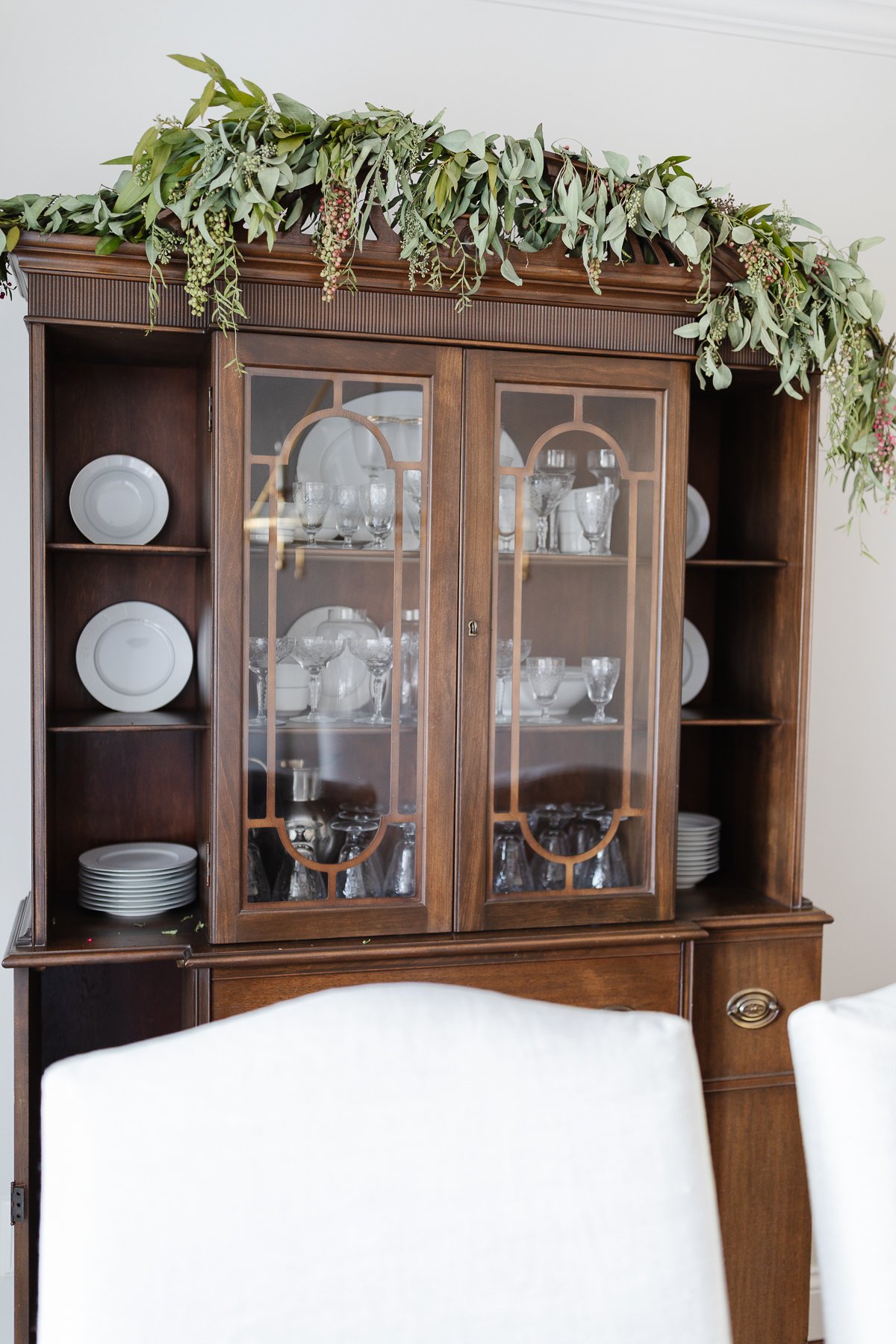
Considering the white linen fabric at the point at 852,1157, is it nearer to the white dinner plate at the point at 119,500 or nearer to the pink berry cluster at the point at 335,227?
the pink berry cluster at the point at 335,227

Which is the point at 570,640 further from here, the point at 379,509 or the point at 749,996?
the point at 749,996

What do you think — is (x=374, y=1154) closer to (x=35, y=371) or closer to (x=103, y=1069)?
(x=103, y=1069)

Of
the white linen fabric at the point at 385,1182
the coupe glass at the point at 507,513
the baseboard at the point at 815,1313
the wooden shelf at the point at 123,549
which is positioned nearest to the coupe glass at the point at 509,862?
the coupe glass at the point at 507,513

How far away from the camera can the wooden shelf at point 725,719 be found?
2037 millimetres

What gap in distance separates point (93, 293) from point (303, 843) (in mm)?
929

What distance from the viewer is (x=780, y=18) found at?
96.0 inches

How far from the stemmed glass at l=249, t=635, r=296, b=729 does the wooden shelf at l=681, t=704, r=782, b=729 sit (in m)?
0.73

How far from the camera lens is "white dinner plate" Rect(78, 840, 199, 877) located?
1993mm

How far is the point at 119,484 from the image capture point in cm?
208

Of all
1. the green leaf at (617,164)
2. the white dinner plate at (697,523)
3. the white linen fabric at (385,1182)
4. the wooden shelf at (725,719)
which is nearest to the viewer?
the white linen fabric at (385,1182)

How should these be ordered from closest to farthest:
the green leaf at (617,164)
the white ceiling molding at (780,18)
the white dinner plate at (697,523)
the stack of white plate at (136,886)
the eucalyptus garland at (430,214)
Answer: the eucalyptus garland at (430,214), the green leaf at (617,164), the stack of white plate at (136,886), the white dinner plate at (697,523), the white ceiling molding at (780,18)

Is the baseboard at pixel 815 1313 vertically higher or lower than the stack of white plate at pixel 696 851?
lower

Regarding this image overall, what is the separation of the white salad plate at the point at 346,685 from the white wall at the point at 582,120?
2.35 feet

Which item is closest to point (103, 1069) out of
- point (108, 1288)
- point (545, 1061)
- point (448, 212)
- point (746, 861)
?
point (108, 1288)
